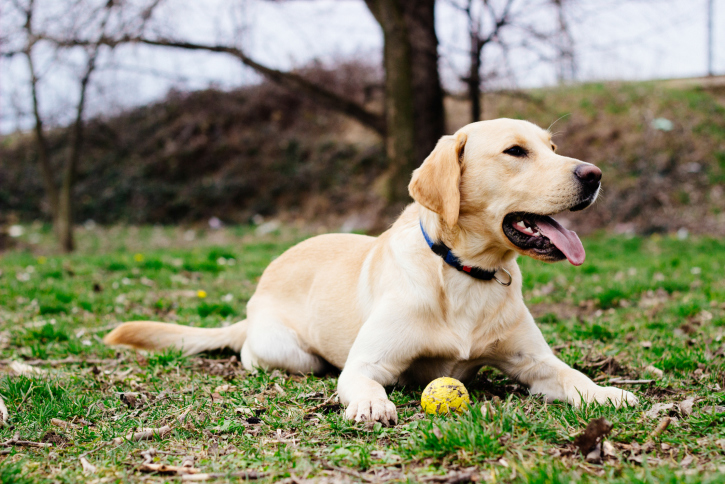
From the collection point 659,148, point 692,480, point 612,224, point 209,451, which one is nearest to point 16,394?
point 209,451

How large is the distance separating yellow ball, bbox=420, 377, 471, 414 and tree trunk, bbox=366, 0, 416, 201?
6295mm

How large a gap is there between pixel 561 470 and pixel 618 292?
4057 mm

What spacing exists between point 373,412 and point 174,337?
2.03 metres

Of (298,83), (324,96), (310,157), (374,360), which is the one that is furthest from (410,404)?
(310,157)

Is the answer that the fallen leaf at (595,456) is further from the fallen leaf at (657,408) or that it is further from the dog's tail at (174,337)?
the dog's tail at (174,337)

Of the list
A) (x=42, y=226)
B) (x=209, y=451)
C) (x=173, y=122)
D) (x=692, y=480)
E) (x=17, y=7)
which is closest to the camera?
(x=692, y=480)

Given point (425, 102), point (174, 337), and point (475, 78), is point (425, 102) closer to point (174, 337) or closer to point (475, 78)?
point (475, 78)

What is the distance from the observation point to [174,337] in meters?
4.13

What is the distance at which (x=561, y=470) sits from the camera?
79.8 inches

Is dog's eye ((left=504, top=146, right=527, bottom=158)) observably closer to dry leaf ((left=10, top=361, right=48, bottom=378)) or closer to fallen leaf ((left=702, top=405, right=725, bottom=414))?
fallen leaf ((left=702, top=405, right=725, bottom=414))

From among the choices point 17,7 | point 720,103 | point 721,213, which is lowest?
point 721,213

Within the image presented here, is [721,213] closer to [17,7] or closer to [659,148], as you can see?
[659,148]

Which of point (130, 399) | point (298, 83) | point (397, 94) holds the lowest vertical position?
point (130, 399)

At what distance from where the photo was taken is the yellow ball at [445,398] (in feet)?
8.82
